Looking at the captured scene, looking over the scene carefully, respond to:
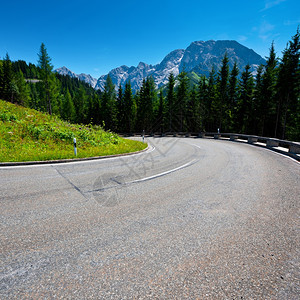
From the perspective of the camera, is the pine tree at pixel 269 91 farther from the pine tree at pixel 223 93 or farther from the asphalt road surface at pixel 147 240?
the asphalt road surface at pixel 147 240

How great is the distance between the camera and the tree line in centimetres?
2620

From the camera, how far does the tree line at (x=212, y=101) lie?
2620 centimetres

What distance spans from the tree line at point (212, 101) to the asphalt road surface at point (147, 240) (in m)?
27.8

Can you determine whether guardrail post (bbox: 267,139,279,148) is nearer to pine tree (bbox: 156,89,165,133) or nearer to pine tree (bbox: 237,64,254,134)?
pine tree (bbox: 237,64,254,134)

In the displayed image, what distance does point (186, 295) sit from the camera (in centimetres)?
201

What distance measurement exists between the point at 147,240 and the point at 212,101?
43632 mm

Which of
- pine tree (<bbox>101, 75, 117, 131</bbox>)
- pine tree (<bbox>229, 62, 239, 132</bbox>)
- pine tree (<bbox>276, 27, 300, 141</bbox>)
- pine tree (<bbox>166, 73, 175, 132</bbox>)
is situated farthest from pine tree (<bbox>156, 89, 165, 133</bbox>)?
pine tree (<bbox>276, 27, 300, 141</bbox>)

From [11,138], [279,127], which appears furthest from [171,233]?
[279,127]

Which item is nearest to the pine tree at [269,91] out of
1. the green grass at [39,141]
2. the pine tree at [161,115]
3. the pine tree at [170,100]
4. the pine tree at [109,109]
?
the pine tree at [170,100]

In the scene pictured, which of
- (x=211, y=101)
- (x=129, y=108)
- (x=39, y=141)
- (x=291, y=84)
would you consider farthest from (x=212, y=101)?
(x=39, y=141)

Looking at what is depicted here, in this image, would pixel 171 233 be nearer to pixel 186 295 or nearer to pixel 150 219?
pixel 150 219

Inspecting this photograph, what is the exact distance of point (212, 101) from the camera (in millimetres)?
41344

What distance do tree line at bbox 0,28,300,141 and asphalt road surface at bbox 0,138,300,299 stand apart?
91.2 ft

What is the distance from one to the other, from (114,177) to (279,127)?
118 feet
